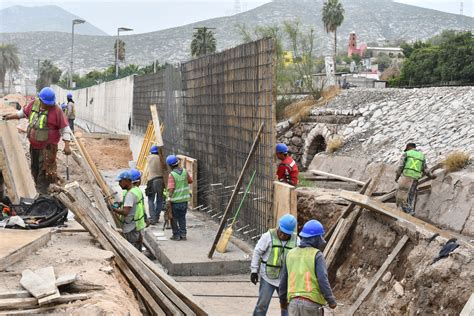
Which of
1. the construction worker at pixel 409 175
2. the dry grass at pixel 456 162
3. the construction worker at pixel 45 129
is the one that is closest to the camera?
the construction worker at pixel 45 129

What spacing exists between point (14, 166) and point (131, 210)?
2.69 metres

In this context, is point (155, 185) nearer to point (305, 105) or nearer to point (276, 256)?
point (276, 256)

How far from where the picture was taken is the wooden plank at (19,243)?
706 centimetres

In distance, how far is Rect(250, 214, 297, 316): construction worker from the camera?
27.4 ft

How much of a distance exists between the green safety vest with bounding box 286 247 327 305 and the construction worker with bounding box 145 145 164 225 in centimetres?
783

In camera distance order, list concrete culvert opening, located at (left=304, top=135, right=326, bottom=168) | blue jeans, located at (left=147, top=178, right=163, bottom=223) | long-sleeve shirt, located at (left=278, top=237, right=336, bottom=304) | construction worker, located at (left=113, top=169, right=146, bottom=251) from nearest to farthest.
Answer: long-sleeve shirt, located at (left=278, top=237, right=336, bottom=304)
construction worker, located at (left=113, top=169, right=146, bottom=251)
blue jeans, located at (left=147, top=178, right=163, bottom=223)
concrete culvert opening, located at (left=304, top=135, right=326, bottom=168)

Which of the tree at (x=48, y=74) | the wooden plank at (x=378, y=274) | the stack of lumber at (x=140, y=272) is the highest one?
the tree at (x=48, y=74)

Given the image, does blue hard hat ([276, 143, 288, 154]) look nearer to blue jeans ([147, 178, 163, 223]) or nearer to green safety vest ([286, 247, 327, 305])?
blue jeans ([147, 178, 163, 223])

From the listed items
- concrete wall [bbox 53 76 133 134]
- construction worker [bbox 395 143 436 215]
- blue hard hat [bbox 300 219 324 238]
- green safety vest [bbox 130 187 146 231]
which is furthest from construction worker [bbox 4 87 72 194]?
concrete wall [bbox 53 76 133 134]

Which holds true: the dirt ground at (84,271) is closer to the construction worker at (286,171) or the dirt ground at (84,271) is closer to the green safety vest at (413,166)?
the construction worker at (286,171)

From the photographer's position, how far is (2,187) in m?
11.2

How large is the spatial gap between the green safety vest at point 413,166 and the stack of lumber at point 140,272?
7.00 meters

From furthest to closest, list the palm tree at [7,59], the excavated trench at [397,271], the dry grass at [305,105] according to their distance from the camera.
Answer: the palm tree at [7,59] → the dry grass at [305,105] → the excavated trench at [397,271]

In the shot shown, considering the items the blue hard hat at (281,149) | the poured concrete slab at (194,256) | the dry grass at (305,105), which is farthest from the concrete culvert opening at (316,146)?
the blue hard hat at (281,149)
